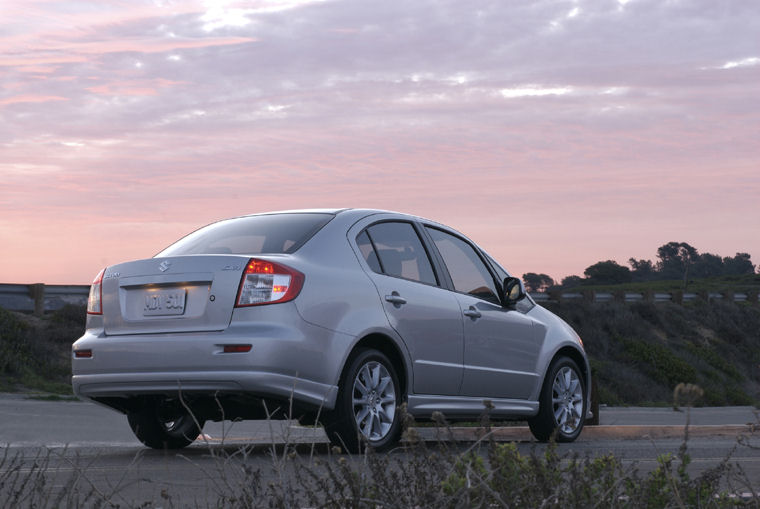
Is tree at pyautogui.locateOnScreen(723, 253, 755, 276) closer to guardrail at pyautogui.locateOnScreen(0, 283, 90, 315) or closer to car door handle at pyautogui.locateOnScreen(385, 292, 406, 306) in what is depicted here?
guardrail at pyautogui.locateOnScreen(0, 283, 90, 315)

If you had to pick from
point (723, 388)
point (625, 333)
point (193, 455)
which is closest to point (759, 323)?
point (625, 333)

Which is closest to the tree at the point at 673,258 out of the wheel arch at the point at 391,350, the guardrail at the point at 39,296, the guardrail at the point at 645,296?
the guardrail at the point at 645,296

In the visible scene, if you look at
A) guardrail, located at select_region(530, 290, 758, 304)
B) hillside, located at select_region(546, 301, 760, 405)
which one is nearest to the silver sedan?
hillside, located at select_region(546, 301, 760, 405)

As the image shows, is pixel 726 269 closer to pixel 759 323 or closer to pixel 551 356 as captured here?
pixel 759 323

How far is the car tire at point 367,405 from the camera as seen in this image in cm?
709

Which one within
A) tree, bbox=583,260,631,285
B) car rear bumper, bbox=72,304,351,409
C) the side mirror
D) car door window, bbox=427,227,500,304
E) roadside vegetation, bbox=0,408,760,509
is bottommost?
roadside vegetation, bbox=0,408,760,509

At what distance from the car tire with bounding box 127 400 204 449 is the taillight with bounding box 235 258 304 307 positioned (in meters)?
1.60

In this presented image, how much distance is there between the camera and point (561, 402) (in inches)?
383

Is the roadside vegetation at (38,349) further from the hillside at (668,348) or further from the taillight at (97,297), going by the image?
the hillside at (668,348)

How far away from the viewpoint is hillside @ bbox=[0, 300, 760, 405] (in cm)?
2066

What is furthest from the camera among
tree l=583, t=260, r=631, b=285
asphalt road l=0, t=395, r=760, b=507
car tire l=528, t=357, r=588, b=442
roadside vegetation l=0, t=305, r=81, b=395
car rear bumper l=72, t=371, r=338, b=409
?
tree l=583, t=260, r=631, b=285

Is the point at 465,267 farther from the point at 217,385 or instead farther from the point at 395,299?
the point at 217,385

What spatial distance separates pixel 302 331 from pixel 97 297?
155 cm

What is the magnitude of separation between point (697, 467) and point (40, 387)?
44.5ft
